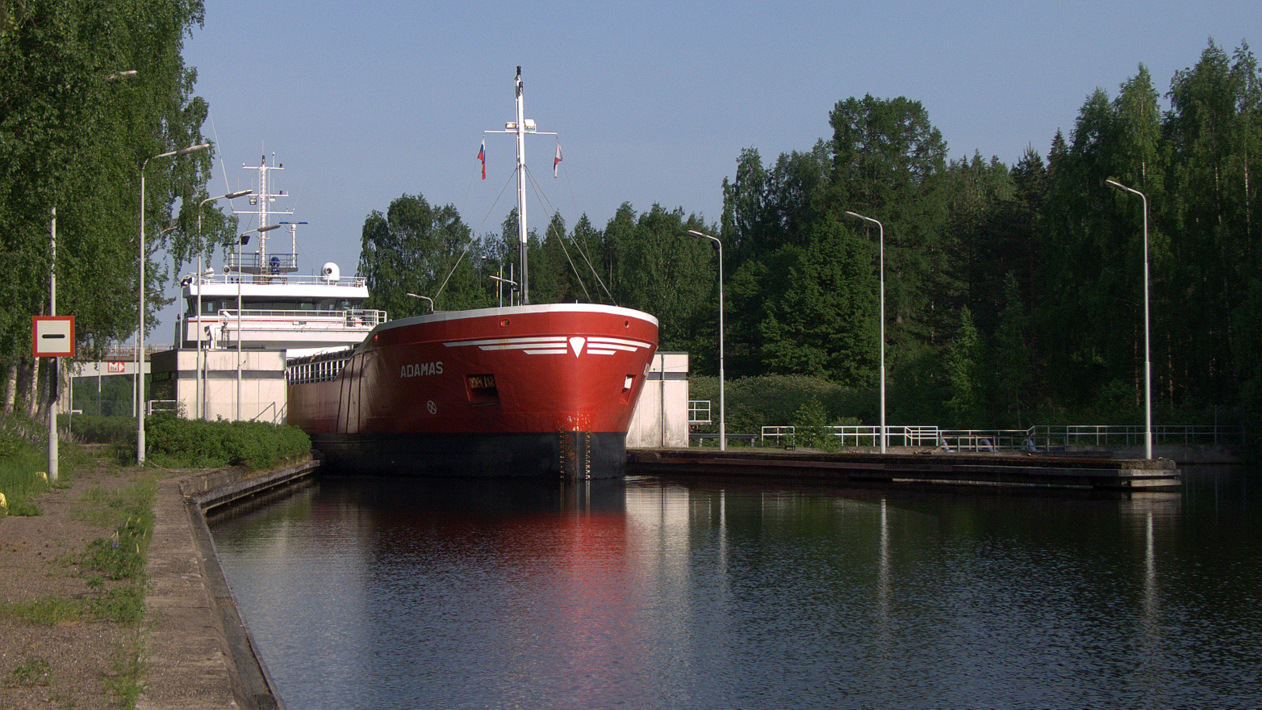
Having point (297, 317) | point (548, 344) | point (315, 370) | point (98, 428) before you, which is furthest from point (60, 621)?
point (98, 428)

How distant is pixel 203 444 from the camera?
920 inches

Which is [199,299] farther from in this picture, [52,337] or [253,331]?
[52,337]

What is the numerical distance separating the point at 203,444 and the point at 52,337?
7.26 metres

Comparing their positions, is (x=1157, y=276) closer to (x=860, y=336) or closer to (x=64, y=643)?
(x=860, y=336)

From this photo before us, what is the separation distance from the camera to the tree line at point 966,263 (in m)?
39.4

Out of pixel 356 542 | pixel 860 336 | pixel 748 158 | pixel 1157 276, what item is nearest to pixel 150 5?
pixel 356 542

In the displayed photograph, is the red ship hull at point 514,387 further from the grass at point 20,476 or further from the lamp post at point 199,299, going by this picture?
the grass at point 20,476

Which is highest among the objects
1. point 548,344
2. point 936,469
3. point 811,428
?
point 548,344

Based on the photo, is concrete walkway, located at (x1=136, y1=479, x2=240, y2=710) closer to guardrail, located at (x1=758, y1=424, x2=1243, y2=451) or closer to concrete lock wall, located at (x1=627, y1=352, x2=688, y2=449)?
concrete lock wall, located at (x1=627, y1=352, x2=688, y2=449)

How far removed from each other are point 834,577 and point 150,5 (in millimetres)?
18201

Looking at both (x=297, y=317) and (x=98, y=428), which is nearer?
(x=297, y=317)

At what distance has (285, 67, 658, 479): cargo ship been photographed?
80.0 feet

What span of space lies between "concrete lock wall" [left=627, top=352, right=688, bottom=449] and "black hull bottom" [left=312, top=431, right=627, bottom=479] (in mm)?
9301

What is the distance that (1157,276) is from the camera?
40281 mm
